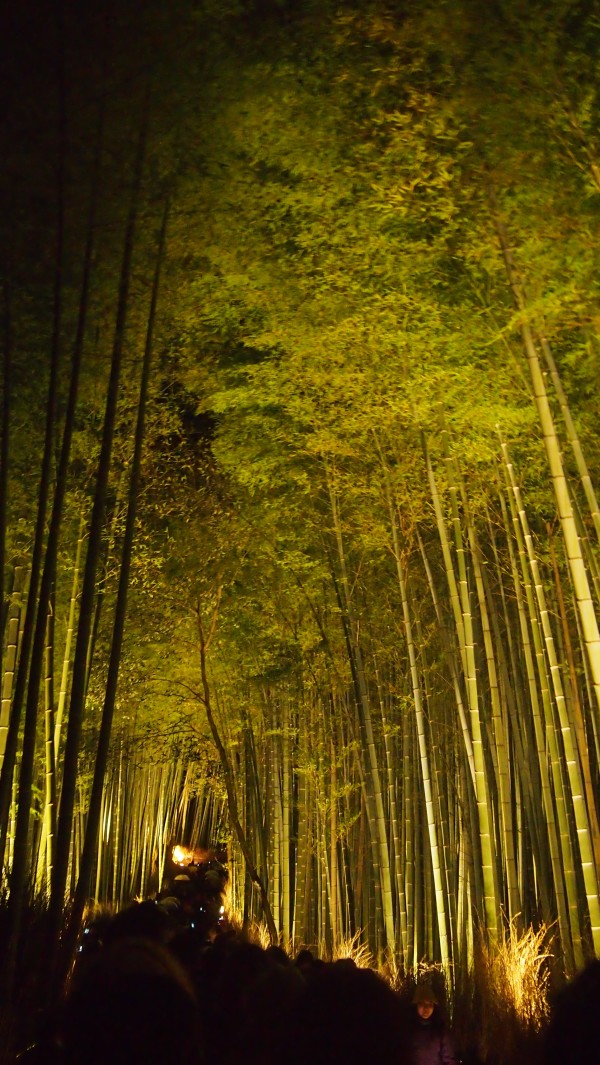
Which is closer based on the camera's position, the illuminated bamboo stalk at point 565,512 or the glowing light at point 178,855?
the illuminated bamboo stalk at point 565,512

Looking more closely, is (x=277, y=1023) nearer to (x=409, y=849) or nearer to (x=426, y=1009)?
(x=426, y=1009)

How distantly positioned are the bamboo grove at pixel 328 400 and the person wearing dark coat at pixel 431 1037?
1.06 meters

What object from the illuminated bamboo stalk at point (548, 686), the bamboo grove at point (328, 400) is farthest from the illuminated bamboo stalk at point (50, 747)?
the illuminated bamboo stalk at point (548, 686)

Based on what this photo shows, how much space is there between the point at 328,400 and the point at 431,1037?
13.4 ft

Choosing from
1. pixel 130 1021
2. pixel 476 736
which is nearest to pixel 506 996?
Result: pixel 476 736

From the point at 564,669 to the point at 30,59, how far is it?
5418 millimetres

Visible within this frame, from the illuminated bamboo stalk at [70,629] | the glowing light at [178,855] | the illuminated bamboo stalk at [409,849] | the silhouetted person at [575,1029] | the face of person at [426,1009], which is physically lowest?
the silhouetted person at [575,1029]

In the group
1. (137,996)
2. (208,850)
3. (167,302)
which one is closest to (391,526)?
(167,302)

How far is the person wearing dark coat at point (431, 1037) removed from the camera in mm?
3469

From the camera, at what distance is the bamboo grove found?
410 centimetres

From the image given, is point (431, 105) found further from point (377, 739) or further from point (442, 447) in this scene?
point (377, 739)

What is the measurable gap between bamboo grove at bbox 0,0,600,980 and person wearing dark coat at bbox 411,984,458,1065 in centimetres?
106

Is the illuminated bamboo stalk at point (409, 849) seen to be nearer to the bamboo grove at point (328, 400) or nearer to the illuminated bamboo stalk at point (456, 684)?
the bamboo grove at point (328, 400)

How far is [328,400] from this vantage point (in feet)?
21.2
